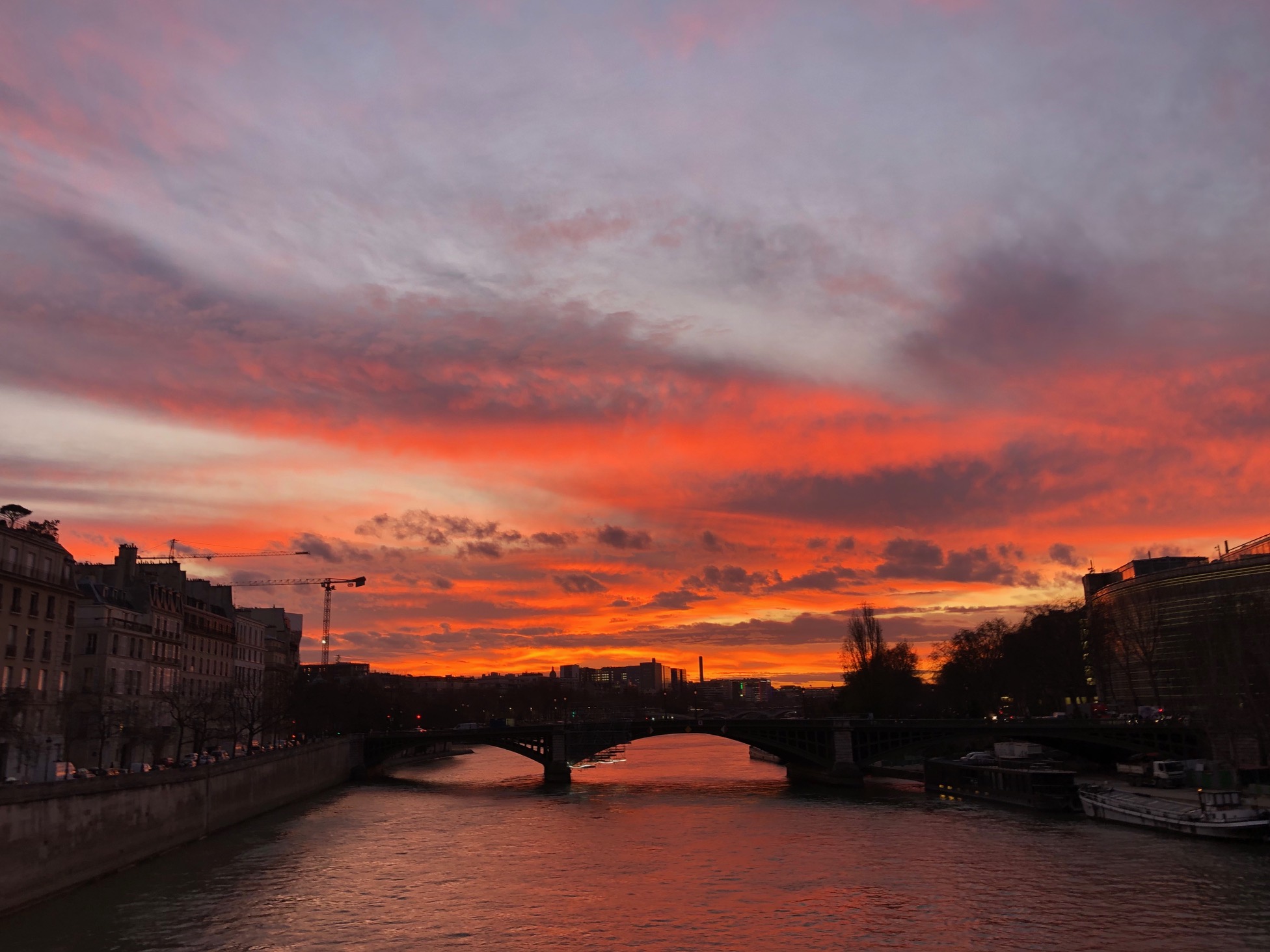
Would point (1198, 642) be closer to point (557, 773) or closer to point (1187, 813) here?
point (1187, 813)

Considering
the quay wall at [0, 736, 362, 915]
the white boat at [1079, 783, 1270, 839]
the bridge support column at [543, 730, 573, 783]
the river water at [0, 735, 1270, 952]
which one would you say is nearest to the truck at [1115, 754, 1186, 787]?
the white boat at [1079, 783, 1270, 839]

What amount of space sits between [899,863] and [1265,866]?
15.9 metres

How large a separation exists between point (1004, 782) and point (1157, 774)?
34.3 feet

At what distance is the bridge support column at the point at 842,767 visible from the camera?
9719cm

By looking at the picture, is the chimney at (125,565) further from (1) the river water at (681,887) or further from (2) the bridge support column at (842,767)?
(2) the bridge support column at (842,767)

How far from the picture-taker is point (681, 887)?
48031 mm

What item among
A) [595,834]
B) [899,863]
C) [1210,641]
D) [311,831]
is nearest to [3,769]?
[311,831]

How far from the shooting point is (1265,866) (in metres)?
46.9

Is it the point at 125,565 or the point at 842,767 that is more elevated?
the point at 125,565

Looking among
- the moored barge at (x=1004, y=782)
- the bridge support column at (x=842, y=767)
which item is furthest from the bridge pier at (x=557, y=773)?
the moored barge at (x=1004, y=782)

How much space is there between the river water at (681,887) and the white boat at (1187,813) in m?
1.15

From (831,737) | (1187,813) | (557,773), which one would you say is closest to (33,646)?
(557,773)

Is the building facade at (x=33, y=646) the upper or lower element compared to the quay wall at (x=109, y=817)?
upper

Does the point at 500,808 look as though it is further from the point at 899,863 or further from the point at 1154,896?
the point at 1154,896
